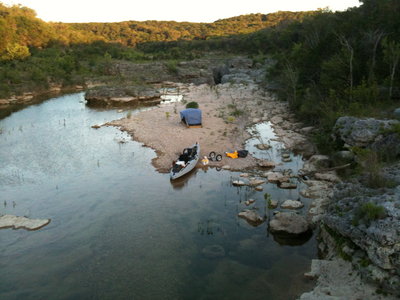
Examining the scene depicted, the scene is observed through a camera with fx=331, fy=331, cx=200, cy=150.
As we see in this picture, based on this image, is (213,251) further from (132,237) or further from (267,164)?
(267,164)

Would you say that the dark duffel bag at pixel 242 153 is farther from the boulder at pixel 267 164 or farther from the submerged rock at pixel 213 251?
the submerged rock at pixel 213 251

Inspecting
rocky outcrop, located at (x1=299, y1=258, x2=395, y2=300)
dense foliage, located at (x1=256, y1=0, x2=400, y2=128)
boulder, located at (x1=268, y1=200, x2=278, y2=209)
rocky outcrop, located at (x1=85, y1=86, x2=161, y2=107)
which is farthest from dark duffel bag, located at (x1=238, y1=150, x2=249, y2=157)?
rocky outcrop, located at (x1=85, y1=86, x2=161, y2=107)

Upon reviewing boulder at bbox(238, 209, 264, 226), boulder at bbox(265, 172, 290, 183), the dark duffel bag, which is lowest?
boulder at bbox(238, 209, 264, 226)

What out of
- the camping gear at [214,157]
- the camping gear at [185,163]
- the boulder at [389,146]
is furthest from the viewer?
the camping gear at [214,157]

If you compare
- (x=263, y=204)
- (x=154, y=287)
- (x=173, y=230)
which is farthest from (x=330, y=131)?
(x=154, y=287)

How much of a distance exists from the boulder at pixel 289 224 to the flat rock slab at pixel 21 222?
11.8 metres

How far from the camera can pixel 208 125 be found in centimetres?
3412

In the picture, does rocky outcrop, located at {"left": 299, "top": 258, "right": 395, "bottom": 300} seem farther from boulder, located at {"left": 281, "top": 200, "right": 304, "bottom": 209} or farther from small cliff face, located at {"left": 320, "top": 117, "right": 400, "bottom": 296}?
boulder, located at {"left": 281, "top": 200, "right": 304, "bottom": 209}

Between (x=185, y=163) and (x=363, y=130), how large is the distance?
11.5 meters

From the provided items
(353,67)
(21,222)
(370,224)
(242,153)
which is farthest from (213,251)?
(353,67)

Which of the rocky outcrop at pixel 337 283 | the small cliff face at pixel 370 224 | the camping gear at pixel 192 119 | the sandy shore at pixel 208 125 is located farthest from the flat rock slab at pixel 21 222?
the camping gear at pixel 192 119

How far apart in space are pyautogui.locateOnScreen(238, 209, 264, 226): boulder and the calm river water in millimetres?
360

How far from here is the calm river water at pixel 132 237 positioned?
13.0 meters

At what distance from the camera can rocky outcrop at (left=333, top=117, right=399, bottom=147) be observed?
774 inches
